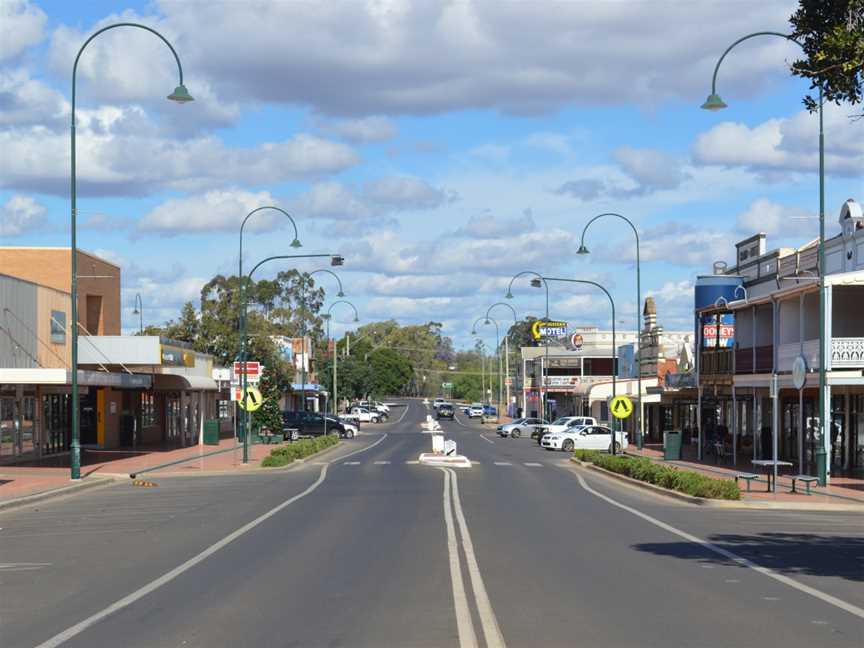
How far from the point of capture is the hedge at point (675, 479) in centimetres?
2702

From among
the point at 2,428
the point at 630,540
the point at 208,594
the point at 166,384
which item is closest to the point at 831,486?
the point at 630,540

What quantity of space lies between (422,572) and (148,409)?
4898 cm

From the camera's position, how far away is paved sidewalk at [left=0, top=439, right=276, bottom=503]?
3028 centimetres

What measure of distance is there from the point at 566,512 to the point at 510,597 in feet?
38.1

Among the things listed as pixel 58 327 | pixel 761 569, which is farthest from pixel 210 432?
pixel 761 569

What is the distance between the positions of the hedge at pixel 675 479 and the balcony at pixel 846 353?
22.1 ft

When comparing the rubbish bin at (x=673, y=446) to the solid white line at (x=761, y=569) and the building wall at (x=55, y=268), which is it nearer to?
the solid white line at (x=761, y=569)

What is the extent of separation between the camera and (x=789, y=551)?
1766 centimetres

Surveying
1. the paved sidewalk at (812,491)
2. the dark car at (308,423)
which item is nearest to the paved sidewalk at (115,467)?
the dark car at (308,423)

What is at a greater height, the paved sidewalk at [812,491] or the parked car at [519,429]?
the paved sidewalk at [812,491]

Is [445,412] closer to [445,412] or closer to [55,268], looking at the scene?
[445,412]

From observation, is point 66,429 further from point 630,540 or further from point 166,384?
point 630,540

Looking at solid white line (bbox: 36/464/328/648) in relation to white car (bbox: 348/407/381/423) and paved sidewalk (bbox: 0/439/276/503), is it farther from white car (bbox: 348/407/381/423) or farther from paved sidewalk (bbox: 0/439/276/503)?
white car (bbox: 348/407/381/423)

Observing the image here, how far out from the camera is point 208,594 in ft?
42.9
